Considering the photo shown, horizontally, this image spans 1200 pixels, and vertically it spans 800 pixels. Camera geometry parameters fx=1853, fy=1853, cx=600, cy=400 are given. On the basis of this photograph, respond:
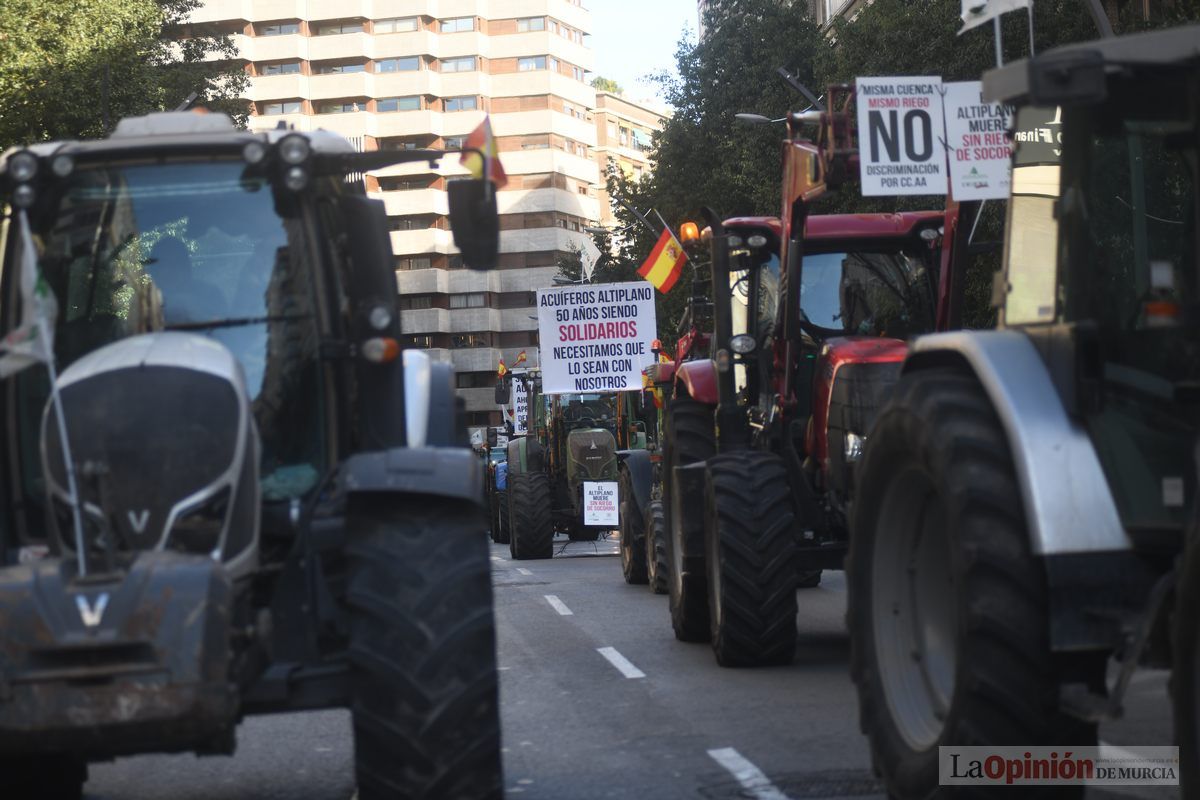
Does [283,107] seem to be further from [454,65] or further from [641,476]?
[641,476]

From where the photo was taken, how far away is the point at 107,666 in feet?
15.8

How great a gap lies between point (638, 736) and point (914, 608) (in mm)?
2970

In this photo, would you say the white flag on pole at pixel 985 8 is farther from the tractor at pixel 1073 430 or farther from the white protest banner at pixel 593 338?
the white protest banner at pixel 593 338

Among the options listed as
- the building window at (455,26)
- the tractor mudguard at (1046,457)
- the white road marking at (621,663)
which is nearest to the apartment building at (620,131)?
the building window at (455,26)

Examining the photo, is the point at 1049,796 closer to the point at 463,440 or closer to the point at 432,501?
the point at 432,501

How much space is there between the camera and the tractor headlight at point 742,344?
11.9m

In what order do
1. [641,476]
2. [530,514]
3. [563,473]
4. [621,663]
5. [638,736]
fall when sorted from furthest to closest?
[563,473] < [530,514] < [641,476] < [621,663] < [638,736]

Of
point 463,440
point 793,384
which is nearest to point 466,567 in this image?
point 463,440

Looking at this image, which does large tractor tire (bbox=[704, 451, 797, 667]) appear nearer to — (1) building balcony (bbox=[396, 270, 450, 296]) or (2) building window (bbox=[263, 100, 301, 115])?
(1) building balcony (bbox=[396, 270, 450, 296])

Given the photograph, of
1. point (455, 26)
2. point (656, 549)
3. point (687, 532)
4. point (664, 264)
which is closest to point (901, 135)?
point (687, 532)

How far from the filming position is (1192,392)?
196 inches

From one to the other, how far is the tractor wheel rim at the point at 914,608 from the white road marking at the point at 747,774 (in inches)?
45.7

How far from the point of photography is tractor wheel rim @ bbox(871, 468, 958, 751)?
5.80 m

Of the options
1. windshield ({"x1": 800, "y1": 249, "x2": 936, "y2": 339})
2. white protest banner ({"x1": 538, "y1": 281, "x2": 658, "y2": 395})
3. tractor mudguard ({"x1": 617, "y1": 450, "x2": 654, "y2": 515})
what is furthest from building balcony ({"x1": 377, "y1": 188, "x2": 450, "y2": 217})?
windshield ({"x1": 800, "y1": 249, "x2": 936, "y2": 339})
